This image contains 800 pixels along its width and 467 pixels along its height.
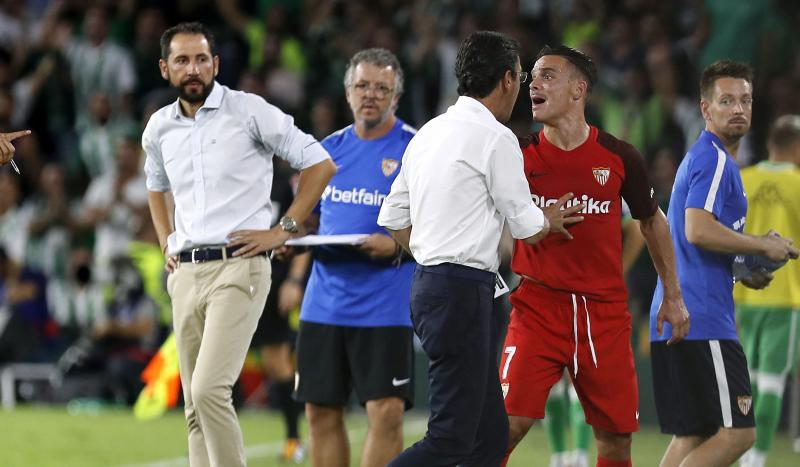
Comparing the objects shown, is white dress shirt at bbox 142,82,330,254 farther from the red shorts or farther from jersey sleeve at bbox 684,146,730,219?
jersey sleeve at bbox 684,146,730,219

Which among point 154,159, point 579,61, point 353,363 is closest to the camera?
point 579,61

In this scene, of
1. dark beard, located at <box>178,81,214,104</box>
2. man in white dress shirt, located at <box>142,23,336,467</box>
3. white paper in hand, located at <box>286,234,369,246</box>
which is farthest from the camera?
white paper in hand, located at <box>286,234,369,246</box>

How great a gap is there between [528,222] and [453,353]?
2.01 ft

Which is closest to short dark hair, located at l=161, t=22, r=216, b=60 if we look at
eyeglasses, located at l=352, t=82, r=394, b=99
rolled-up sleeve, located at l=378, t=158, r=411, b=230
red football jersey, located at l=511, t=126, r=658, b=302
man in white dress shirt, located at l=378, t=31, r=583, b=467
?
eyeglasses, located at l=352, t=82, r=394, b=99

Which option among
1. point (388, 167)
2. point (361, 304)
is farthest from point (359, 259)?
point (388, 167)

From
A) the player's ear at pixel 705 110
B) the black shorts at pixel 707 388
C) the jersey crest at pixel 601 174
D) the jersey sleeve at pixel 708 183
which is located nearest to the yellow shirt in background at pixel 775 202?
A: the player's ear at pixel 705 110

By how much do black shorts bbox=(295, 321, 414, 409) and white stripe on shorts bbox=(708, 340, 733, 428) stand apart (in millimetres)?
1690

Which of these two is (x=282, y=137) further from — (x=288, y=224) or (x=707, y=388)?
(x=707, y=388)

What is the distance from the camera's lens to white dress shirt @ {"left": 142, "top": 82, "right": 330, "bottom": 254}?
6.47 meters

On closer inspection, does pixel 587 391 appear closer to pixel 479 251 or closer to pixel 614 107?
pixel 479 251

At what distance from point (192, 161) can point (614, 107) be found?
7386mm

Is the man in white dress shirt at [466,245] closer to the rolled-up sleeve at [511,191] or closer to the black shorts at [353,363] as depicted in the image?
the rolled-up sleeve at [511,191]

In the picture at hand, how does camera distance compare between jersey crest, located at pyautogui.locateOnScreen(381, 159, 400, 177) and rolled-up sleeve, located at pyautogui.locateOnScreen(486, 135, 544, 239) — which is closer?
rolled-up sleeve, located at pyautogui.locateOnScreen(486, 135, 544, 239)

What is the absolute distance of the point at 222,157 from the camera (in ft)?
21.3
